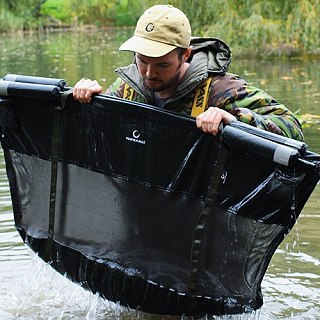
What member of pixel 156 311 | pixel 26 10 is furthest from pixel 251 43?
pixel 26 10

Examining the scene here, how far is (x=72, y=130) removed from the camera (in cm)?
481

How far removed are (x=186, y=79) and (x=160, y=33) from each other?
31cm

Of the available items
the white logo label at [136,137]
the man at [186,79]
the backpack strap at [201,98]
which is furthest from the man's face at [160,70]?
the white logo label at [136,137]

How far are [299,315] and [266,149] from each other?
6.29 ft

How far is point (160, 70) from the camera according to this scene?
14.2 feet

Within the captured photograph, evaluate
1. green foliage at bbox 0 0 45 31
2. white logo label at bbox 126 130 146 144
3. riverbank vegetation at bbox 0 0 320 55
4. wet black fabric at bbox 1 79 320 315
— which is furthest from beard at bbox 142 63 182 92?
green foliage at bbox 0 0 45 31

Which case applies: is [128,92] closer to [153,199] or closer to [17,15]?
[153,199]

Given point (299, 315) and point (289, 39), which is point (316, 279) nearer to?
point (299, 315)

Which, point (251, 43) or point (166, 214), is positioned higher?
point (166, 214)

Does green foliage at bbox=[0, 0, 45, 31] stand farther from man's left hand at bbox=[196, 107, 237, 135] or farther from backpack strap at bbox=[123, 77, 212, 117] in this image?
man's left hand at bbox=[196, 107, 237, 135]

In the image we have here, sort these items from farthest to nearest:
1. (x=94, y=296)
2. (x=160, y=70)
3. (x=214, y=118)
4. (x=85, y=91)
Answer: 1. (x=94, y=296)
2. (x=85, y=91)
3. (x=160, y=70)
4. (x=214, y=118)

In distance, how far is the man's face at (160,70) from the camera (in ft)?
14.0

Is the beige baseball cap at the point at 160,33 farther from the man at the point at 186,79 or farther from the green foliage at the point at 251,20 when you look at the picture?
the green foliage at the point at 251,20

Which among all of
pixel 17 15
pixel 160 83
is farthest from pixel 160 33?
pixel 17 15
